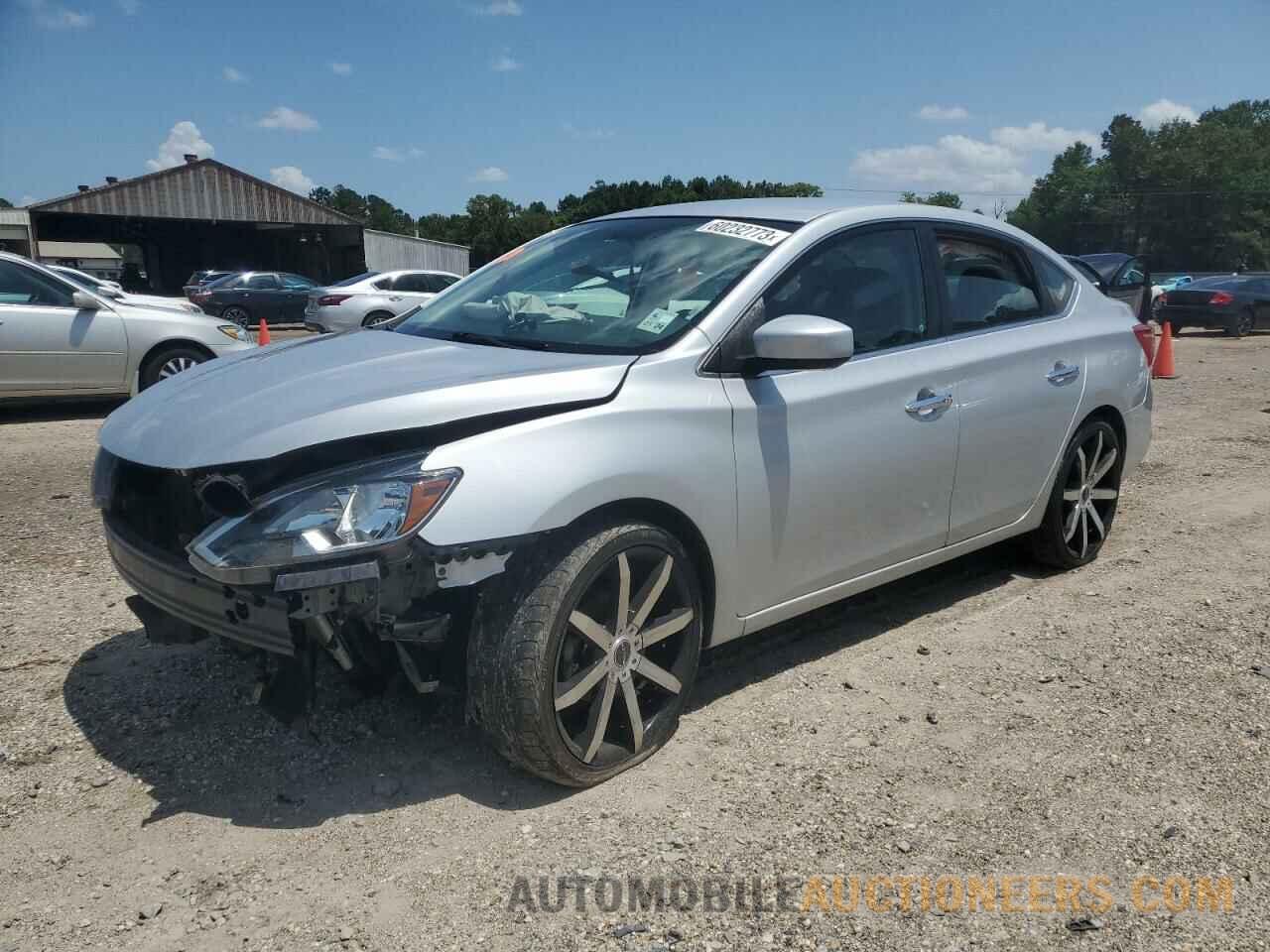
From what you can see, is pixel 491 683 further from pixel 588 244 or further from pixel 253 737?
pixel 588 244

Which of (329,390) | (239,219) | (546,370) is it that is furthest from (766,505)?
(239,219)

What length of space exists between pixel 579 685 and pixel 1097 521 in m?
3.30

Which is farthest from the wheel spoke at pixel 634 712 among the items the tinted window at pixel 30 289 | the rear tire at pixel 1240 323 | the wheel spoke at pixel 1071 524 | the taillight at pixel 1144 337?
the rear tire at pixel 1240 323

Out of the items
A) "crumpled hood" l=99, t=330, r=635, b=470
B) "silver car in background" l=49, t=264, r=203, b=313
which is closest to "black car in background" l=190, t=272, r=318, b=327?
"silver car in background" l=49, t=264, r=203, b=313

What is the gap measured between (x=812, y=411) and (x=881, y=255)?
2.81ft

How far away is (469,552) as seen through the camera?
2.55 metres

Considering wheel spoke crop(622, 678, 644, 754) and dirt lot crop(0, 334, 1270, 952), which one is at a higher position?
wheel spoke crop(622, 678, 644, 754)

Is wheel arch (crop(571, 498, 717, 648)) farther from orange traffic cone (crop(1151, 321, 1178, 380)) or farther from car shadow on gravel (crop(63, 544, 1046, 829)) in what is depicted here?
orange traffic cone (crop(1151, 321, 1178, 380))

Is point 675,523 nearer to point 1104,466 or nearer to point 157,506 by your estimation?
point 157,506

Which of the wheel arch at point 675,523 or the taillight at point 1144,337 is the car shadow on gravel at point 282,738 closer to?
the wheel arch at point 675,523

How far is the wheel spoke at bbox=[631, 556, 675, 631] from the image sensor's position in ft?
9.59

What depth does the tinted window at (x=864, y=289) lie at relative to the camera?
3.46 m

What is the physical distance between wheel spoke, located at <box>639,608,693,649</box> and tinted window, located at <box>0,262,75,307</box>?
26.9ft

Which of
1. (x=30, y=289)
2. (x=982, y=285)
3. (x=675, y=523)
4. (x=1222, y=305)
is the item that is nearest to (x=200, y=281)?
(x=30, y=289)
